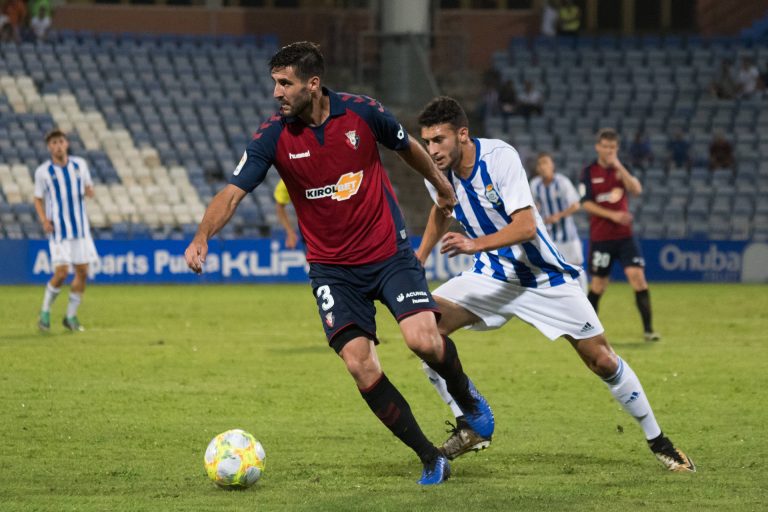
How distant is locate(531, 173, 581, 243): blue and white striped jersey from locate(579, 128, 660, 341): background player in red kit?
1680mm

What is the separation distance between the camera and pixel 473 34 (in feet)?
112

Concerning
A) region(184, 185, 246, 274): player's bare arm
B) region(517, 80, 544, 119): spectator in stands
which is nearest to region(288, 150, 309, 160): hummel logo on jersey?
region(184, 185, 246, 274): player's bare arm

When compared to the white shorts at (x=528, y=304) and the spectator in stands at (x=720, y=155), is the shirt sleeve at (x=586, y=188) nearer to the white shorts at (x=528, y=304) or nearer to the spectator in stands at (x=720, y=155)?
the white shorts at (x=528, y=304)

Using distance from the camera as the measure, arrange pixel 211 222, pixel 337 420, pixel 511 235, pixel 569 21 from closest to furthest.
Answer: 1. pixel 211 222
2. pixel 511 235
3. pixel 337 420
4. pixel 569 21

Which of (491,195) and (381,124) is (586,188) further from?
(381,124)

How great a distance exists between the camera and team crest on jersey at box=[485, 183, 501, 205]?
277 inches

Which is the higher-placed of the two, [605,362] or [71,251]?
[605,362]

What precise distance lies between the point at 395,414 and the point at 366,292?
26.1 inches

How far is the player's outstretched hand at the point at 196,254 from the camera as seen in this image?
5895mm

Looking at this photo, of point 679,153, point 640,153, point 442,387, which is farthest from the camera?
point 679,153

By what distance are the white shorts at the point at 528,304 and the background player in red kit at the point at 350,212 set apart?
772 millimetres

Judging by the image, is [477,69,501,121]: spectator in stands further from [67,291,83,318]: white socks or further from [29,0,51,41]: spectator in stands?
[67,291,83,318]: white socks

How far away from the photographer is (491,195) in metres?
7.05

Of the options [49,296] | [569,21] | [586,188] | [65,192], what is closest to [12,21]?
[569,21]
